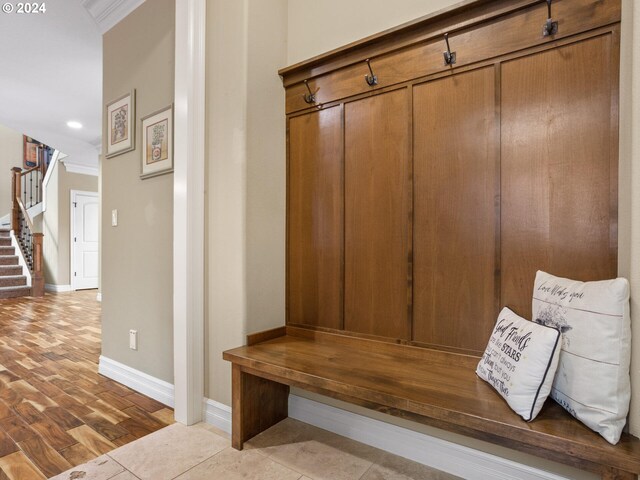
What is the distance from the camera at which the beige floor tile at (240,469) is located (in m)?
1.41

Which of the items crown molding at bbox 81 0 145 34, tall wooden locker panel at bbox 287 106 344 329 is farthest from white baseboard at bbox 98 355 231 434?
crown molding at bbox 81 0 145 34

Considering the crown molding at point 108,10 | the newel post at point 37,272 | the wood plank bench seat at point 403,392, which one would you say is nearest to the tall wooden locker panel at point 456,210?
the wood plank bench seat at point 403,392

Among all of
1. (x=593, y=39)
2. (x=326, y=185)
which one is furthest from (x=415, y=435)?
(x=593, y=39)

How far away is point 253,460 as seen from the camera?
152 cm

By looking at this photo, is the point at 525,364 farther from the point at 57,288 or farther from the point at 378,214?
the point at 57,288

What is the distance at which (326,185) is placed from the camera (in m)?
1.85

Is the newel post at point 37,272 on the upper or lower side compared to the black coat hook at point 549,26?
lower

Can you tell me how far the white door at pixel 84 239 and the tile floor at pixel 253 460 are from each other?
6.30 m

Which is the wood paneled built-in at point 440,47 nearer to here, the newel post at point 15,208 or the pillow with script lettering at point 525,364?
the pillow with script lettering at point 525,364

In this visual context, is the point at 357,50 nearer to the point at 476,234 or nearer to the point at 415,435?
the point at 476,234

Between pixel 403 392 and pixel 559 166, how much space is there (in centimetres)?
99

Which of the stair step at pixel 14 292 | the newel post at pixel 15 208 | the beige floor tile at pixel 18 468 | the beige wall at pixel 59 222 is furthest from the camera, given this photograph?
the newel post at pixel 15 208

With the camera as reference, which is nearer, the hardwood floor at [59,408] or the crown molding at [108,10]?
the hardwood floor at [59,408]

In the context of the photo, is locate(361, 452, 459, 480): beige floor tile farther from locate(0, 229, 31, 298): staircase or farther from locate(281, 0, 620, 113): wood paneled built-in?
locate(0, 229, 31, 298): staircase
